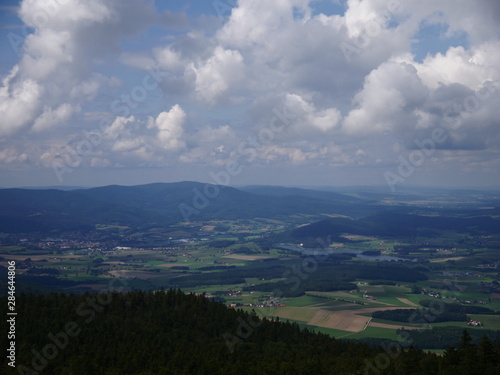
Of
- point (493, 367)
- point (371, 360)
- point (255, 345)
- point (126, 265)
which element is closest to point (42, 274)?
point (126, 265)

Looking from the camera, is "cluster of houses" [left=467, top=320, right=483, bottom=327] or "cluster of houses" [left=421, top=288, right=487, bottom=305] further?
"cluster of houses" [left=421, top=288, right=487, bottom=305]

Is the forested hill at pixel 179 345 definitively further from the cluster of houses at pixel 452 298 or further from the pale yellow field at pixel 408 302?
the cluster of houses at pixel 452 298

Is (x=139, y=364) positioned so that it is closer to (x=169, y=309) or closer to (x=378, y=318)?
(x=169, y=309)

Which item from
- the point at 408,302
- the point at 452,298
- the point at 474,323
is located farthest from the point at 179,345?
the point at 452,298

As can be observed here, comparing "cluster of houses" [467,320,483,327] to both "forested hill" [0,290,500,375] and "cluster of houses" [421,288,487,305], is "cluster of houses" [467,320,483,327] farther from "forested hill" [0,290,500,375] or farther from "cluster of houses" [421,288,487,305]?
"forested hill" [0,290,500,375]

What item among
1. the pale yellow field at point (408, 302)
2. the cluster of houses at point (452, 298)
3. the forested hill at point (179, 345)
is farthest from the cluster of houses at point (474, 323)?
the forested hill at point (179, 345)

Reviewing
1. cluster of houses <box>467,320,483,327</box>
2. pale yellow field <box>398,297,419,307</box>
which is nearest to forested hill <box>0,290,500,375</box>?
cluster of houses <box>467,320,483,327</box>

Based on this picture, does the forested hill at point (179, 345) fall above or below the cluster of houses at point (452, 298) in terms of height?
above

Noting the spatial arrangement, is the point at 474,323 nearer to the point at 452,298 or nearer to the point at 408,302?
the point at 408,302

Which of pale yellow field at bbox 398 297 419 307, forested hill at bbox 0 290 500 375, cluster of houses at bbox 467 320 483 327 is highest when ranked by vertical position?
forested hill at bbox 0 290 500 375
